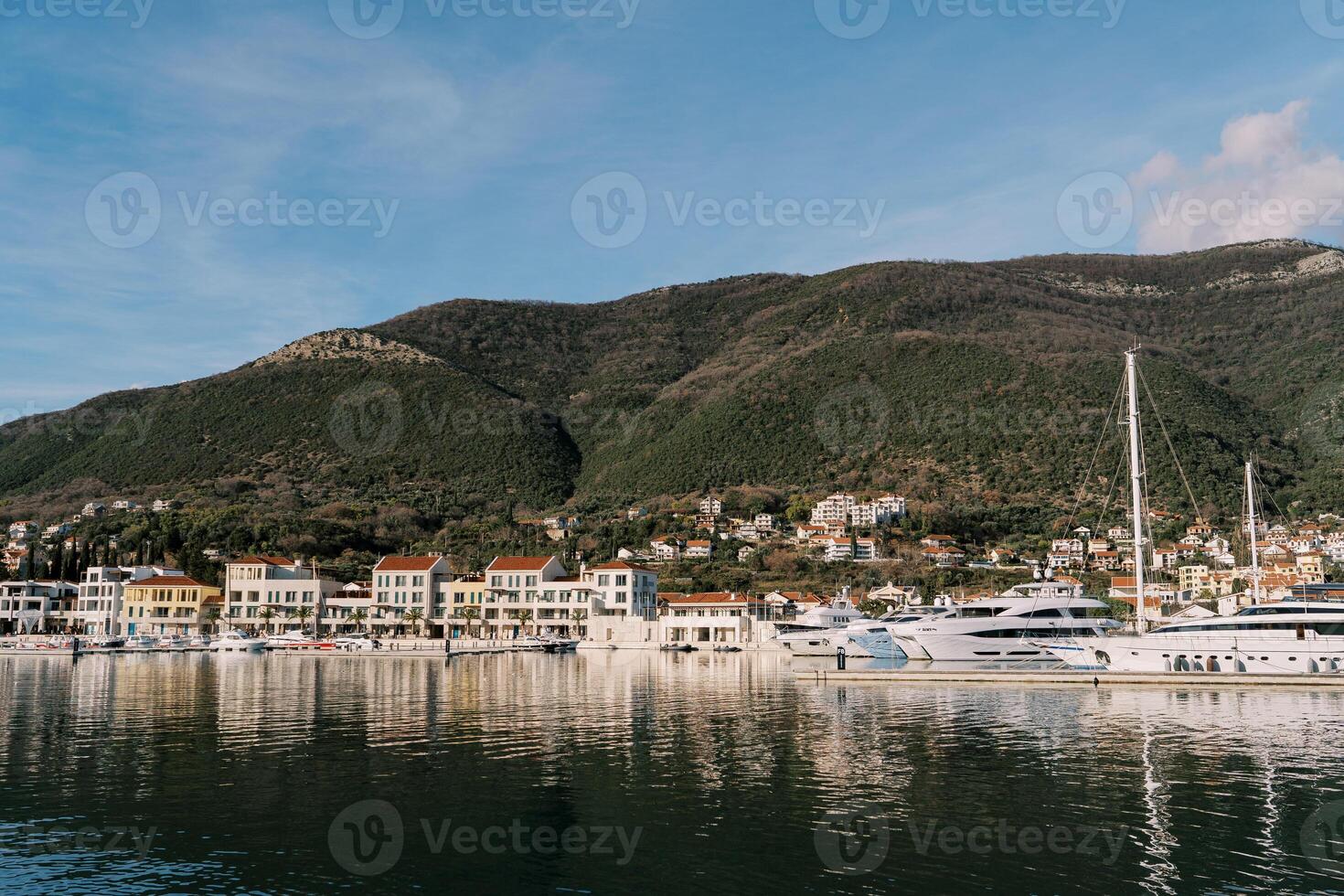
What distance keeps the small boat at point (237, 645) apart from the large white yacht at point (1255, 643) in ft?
234

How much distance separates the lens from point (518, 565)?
110875 millimetres

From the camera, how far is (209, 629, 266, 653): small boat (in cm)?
9094

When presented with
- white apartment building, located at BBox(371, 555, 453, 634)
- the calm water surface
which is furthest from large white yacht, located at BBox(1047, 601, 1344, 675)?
white apartment building, located at BBox(371, 555, 453, 634)

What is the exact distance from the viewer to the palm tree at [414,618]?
107 metres

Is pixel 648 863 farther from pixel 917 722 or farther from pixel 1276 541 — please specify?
pixel 1276 541

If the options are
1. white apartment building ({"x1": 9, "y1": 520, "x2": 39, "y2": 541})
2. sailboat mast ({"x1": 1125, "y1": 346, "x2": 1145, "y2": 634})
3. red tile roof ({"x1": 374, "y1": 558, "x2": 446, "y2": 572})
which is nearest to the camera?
sailboat mast ({"x1": 1125, "y1": 346, "x2": 1145, "y2": 634})

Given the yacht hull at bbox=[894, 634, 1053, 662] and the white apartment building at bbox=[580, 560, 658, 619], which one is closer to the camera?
the yacht hull at bbox=[894, 634, 1053, 662]

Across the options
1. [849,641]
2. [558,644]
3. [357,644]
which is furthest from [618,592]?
[849,641]

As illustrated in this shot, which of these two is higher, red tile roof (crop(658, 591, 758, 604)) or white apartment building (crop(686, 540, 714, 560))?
white apartment building (crop(686, 540, 714, 560))

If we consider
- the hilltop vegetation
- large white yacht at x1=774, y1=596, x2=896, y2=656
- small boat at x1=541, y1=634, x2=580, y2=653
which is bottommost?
small boat at x1=541, y1=634, x2=580, y2=653

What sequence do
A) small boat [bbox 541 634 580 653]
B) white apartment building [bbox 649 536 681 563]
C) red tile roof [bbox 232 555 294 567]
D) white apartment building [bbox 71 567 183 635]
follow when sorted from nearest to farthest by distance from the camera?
1. small boat [bbox 541 634 580 653]
2. white apartment building [bbox 71 567 183 635]
3. red tile roof [bbox 232 555 294 567]
4. white apartment building [bbox 649 536 681 563]

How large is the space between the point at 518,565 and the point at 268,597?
82.9ft

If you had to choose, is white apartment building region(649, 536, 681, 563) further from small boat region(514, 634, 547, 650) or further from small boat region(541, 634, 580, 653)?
small boat region(514, 634, 547, 650)

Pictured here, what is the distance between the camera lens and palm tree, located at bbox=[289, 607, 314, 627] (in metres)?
108
